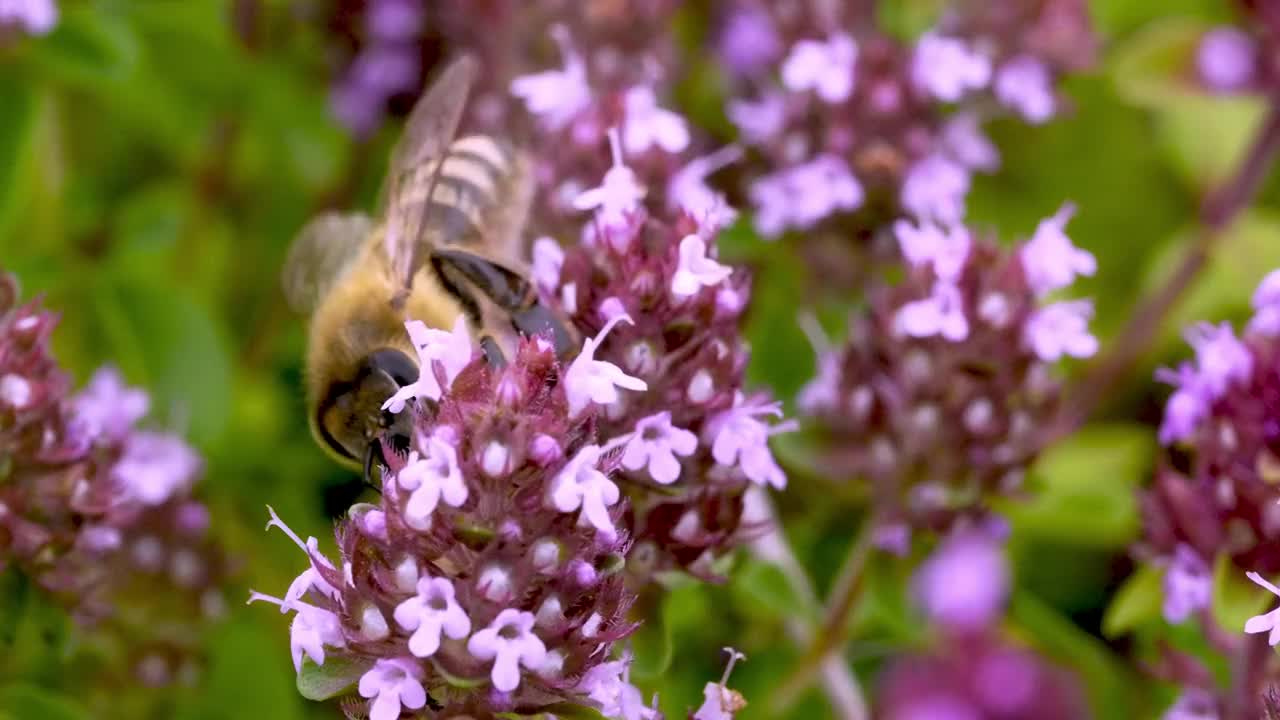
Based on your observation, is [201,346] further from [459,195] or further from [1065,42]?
[1065,42]

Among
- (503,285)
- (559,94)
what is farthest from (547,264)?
(559,94)

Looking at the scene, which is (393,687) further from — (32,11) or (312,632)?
(32,11)

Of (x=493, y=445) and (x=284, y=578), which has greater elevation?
(x=284, y=578)

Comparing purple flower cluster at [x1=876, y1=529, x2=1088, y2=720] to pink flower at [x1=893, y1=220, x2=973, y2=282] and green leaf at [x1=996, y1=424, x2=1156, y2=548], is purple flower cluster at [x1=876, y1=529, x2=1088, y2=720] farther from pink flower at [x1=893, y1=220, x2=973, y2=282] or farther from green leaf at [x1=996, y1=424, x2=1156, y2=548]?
pink flower at [x1=893, y1=220, x2=973, y2=282]

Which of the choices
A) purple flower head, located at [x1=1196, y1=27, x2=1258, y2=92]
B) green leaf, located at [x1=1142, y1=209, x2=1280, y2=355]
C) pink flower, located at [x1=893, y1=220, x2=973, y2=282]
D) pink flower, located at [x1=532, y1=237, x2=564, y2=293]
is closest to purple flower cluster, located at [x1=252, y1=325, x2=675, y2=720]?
pink flower, located at [x1=532, y1=237, x2=564, y2=293]

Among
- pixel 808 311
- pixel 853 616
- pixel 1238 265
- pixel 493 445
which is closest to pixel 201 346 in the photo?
pixel 808 311
